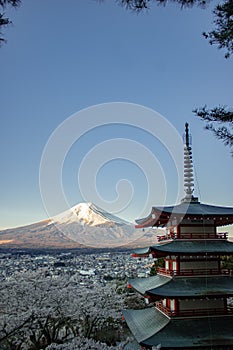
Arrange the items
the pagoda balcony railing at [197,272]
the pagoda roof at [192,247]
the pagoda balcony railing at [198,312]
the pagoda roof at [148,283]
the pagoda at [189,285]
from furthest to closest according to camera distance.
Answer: the pagoda roof at [148,283]
the pagoda balcony railing at [197,272]
the pagoda roof at [192,247]
the pagoda balcony railing at [198,312]
the pagoda at [189,285]

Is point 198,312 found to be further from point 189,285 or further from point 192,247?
point 192,247

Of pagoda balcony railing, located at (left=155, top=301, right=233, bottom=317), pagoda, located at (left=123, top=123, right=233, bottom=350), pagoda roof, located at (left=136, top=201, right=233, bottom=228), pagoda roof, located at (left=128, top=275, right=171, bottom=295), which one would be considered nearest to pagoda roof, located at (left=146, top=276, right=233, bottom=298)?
pagoda, located at (left=123, top=123, right=233, bottom=350)

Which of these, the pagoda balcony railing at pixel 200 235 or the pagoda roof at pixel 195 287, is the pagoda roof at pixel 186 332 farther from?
the pagoda balcony railing at pixel 200 235

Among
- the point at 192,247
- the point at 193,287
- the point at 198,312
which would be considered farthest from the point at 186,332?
the point at 192,247

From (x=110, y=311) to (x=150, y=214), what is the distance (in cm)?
775

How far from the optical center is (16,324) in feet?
44.7

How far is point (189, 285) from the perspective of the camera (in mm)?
10211

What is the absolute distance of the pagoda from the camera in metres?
9.30

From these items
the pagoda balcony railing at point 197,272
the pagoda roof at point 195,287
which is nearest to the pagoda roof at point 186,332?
the pagoda roof at point 195,287

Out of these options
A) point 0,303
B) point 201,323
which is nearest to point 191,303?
point 201,323

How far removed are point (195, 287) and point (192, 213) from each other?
224cm

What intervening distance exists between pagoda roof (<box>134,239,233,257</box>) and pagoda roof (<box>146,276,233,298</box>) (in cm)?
85

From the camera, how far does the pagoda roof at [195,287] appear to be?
9727mm

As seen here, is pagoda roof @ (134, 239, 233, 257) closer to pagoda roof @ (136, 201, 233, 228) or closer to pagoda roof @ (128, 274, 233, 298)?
pagoda roof @ (136, 201, 233, 228)
